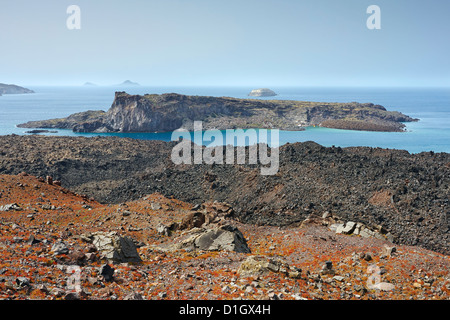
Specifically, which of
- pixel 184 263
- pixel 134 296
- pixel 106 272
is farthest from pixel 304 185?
pixel 134 296

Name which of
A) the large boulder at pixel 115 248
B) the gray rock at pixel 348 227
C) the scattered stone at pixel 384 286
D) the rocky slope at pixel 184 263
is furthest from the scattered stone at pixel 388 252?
the large boulder at pixel 115 248

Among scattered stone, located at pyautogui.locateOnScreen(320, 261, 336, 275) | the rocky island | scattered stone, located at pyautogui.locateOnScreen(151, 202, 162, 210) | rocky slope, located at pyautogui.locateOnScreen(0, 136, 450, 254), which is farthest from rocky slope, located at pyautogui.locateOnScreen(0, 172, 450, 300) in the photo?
the rocky island

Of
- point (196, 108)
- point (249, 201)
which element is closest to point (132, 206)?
point (249, 201)

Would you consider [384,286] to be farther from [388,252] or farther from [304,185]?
[304,185]

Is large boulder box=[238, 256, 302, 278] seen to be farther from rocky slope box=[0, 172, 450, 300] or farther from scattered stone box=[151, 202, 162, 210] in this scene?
scattered stone box=[151, 202, 162, 210]

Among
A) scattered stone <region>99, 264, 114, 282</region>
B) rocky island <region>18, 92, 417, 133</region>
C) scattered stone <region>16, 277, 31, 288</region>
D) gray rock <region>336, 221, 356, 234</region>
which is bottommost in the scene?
gray rock <region>336, 221, 356, 234</region>

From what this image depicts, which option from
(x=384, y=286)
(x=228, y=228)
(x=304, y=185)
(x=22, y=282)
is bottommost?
(x=384, y=286)
